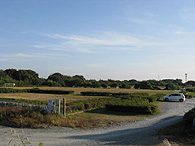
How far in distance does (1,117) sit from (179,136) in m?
11.2

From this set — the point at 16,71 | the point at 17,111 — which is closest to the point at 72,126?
the point at 17,111

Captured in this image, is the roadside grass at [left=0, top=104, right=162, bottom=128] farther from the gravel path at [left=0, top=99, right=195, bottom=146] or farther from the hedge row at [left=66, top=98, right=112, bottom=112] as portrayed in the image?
the hedge row at [left=66, top=98, right=112, bottom=112]

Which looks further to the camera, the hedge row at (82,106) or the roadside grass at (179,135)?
the hedge row at (82,106)

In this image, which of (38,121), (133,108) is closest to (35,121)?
(38,121)

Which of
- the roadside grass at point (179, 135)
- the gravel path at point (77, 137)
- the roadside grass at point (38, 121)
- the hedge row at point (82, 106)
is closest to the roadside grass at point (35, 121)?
the roadside grass at point (38, 121)

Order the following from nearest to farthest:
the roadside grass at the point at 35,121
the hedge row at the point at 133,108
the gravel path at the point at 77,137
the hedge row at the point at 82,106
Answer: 1. the gravel path at the point at 77,137
2. the roadside grass at the point at 35,121
3. the hedge row at the point at 82,106
4. the hedge row at the point at 133,108

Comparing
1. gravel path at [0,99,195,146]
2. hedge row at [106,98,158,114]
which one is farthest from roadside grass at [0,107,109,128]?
hedge row at [106,98,158,114]

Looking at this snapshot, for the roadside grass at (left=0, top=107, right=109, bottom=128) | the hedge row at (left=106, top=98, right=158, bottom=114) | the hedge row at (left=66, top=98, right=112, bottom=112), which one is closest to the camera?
the roadside grass at (left=0, top=107, right=109, bottom=128)

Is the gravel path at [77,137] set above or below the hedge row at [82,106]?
below

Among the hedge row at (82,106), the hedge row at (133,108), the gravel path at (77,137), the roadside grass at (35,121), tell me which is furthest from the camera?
the hedge row at (133,108)

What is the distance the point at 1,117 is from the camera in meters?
14.0

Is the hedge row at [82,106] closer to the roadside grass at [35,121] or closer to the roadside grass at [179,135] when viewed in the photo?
the roadside grass at [35,121]

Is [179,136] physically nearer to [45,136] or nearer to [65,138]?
[65,138]

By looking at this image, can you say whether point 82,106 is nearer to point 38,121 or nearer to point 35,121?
point 38,121
